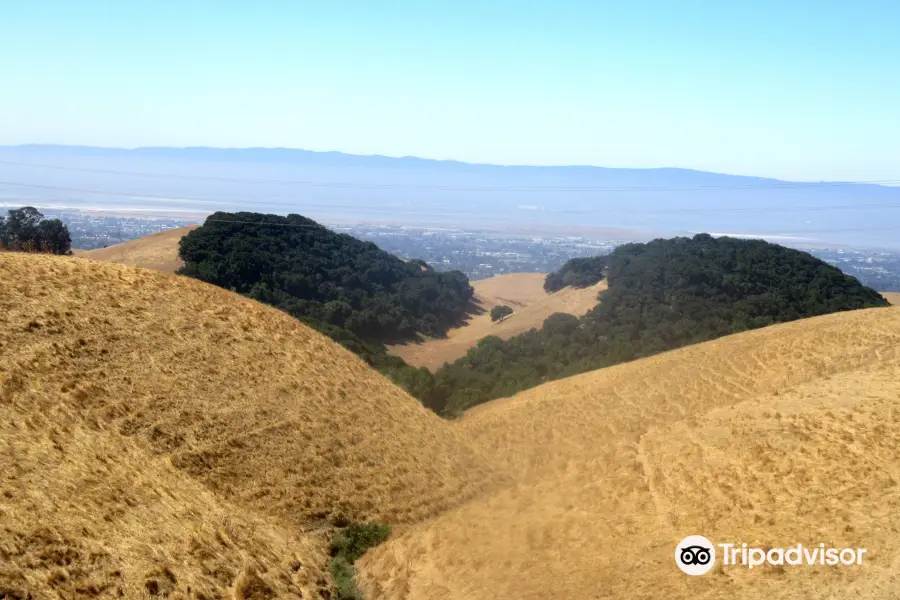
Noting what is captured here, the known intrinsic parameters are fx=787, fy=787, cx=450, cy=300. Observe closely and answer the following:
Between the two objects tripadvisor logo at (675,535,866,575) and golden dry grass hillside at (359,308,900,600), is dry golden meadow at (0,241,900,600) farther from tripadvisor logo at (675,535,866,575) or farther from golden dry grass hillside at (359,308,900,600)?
tripadvisor logo at (675,535,866,575)

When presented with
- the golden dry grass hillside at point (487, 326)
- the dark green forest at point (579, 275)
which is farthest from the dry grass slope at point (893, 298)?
the dark green forest at point (579, 275)

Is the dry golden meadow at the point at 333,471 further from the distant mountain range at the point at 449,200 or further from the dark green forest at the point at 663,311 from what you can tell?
the distant mountain range at the point at 449,200

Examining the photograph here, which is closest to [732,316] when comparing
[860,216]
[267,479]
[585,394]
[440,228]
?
[585,394]

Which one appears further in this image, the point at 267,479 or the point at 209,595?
the point at 267,479

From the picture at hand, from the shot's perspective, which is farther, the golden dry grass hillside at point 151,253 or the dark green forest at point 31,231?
the golden dry grass hillside at point 151,253

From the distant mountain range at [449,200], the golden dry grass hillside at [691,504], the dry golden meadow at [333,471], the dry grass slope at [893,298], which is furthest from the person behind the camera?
the distant mountain range at [449,200]

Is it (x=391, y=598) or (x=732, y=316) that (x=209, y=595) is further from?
(x=732, y=316)
